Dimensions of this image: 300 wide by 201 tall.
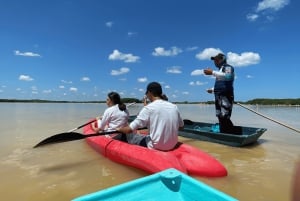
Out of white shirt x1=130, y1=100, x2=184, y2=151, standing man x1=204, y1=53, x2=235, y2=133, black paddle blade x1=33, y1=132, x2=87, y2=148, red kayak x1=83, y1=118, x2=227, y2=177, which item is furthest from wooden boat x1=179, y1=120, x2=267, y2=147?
black paddle blade x1=33, y1=132, x2=87, y2=148

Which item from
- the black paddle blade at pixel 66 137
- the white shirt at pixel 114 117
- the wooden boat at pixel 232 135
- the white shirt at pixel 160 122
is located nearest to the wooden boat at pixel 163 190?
the white shirt at pixel 160 122

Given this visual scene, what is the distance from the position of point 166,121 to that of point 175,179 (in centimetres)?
167

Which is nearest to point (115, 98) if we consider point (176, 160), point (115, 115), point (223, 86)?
point (115, 115)

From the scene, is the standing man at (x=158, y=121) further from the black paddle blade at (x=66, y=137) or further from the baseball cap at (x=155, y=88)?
the black paddle blade at (x=66, y=137)

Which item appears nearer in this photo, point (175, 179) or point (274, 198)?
point (175, 179)

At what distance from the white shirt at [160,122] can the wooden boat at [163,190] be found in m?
1.54

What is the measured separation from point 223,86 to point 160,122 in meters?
3.33

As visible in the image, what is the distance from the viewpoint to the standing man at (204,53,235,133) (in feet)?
22.2

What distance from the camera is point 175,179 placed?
254cm

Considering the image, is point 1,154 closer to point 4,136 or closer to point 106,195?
point 4,136

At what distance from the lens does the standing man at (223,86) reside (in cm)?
676

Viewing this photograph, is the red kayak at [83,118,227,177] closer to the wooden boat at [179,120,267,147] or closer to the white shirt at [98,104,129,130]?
the white shirt at [98,104,129,130]

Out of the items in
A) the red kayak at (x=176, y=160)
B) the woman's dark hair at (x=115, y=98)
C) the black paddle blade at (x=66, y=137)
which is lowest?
the red kayak at (x=176, y=160)

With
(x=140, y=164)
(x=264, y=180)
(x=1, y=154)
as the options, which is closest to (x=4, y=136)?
(x=1, y=154)
